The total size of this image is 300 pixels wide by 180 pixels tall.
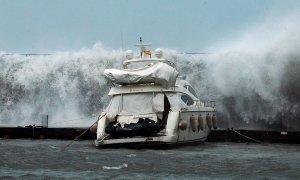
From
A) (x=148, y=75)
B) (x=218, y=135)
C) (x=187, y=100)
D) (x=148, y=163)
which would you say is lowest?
(x=148, y=163)

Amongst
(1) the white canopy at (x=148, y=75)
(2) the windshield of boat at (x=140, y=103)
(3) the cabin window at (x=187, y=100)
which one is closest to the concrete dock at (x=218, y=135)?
(3) the cabin window at (x=187, y=100)

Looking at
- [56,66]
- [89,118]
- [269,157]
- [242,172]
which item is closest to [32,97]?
[56,66]

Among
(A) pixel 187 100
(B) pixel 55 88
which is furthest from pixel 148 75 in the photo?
(B) pixel 55 88

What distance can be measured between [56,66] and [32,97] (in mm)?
4399

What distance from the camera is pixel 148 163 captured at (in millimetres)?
18672

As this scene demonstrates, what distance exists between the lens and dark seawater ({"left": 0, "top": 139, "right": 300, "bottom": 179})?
16.1m

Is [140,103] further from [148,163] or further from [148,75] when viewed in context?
[148,163]

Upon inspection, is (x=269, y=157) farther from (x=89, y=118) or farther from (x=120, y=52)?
(x=120, y=52)

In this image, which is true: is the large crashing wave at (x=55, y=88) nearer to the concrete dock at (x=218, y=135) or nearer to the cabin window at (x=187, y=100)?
the concrete dock at (x=218, y=135)

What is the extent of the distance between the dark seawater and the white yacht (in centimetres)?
75

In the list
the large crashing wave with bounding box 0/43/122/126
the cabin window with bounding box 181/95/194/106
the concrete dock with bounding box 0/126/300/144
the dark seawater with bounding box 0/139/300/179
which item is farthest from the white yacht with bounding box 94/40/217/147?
the large crashing wave with bounding box 0/43/122/126

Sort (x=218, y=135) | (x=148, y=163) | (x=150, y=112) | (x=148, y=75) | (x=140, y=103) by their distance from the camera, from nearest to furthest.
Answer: (x=148, y=163) < (x=148, y=75) < (x=150, y=112) < (x=140, y=103) < (x=218, y=135)

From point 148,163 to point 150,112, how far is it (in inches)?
276

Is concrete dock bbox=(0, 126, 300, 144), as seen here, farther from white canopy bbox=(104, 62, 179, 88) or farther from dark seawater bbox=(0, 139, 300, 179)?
white canopy bbox=(104, 62, 179, 88)
